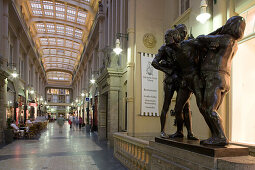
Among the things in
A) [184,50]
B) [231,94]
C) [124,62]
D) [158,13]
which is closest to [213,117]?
[184,50]

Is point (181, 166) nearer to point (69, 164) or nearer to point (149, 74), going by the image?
point (69, 164)

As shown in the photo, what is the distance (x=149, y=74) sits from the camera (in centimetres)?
989

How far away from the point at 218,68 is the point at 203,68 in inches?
8.5

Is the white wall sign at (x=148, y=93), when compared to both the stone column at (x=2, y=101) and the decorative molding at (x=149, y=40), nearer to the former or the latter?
the decorative molding at (x=149, y=40)

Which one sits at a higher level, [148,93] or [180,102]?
[148,93]

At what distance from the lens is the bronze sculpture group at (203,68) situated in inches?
113

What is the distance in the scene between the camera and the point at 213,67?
2.95 metres

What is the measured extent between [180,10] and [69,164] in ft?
23.1

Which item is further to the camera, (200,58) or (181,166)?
(200,58)

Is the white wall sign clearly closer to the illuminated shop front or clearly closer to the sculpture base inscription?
the illuminated shop front

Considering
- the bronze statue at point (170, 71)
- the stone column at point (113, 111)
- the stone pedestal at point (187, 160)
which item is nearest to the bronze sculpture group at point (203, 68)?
the bronze statue at point (170, 71)

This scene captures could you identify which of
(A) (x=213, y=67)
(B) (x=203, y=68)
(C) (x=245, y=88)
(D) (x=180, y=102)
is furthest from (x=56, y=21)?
(A) (x=213, y=67)

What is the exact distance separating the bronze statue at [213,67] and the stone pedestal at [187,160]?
253mm

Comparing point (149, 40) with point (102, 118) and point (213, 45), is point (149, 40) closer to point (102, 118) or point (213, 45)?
point (102, 118)
